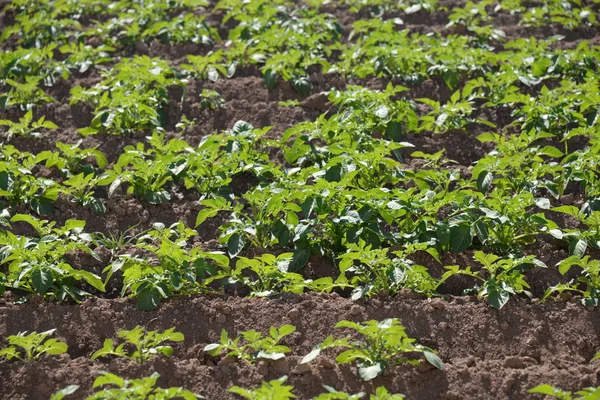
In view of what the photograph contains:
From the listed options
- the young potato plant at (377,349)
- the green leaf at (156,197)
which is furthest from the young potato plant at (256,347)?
the green leaf at (156,197)

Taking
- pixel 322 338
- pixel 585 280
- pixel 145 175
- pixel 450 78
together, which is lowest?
pixel 585 280

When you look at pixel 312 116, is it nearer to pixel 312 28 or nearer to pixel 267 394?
pixel 312 28

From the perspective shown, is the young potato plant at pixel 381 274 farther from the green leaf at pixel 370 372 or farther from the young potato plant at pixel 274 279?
the green leaf at pixel 370 372

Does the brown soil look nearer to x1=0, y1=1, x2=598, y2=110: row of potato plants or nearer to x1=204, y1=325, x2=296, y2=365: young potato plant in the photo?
x1=204, y1=325, x2=296, y2=365: young potato plant

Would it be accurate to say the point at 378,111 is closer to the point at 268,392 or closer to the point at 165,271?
the point at 165,271

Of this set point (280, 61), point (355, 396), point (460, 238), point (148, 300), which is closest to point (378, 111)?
point (280, 61)

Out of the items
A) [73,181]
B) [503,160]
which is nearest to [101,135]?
[73,181]

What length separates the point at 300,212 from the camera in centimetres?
464

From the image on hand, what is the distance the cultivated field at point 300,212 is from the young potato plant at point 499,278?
1 cm

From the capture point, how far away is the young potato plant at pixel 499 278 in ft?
12.7

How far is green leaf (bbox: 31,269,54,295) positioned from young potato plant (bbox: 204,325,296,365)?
2.84 ft

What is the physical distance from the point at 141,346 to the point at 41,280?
25.4 inches

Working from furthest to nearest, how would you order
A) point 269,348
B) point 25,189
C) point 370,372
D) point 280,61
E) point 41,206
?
point 280,61, point 25,189, point 41,206, point 269,348, point 370,372

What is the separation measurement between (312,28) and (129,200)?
8.40 ft
